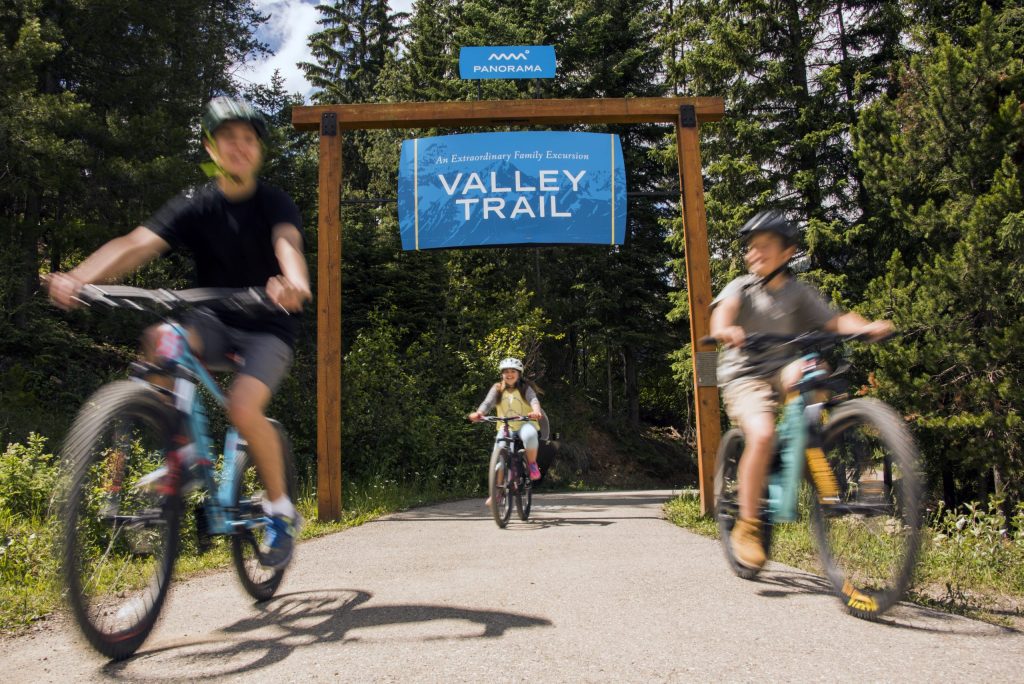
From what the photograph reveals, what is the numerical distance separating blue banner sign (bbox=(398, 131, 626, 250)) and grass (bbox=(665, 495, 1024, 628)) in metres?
4.03

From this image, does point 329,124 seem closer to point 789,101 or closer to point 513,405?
point 513,405

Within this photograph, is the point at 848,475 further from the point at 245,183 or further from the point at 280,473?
the point at 245,183

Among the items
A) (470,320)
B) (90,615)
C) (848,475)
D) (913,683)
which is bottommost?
(913,683)

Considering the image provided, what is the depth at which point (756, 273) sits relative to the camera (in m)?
4.09

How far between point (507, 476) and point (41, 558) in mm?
4443

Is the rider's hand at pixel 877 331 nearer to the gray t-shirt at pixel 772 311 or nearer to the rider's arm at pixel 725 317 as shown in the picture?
the gray t-shirt at pixel 772 311

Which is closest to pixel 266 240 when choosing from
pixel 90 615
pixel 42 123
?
pixel 90 615

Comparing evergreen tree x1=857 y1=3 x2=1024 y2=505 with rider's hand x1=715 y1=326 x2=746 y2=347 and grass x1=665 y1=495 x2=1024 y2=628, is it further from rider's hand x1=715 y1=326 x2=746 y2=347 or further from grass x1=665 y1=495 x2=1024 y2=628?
rider's hand x1=715 y1=326 x2=746 y2=347

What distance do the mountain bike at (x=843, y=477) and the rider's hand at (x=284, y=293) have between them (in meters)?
2.15

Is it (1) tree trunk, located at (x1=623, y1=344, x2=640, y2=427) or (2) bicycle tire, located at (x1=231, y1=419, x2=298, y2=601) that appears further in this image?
(1) tree trunk, located at (x1=623, y1=344, x2=640, y2=427)

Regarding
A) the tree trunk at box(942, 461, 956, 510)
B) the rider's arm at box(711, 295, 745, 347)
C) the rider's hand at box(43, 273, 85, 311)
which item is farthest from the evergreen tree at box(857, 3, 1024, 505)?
the rider's hand at box(43, 273, 85, 311)

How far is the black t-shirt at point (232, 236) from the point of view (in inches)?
133

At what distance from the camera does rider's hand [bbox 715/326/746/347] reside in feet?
12.4

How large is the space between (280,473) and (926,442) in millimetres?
14152
